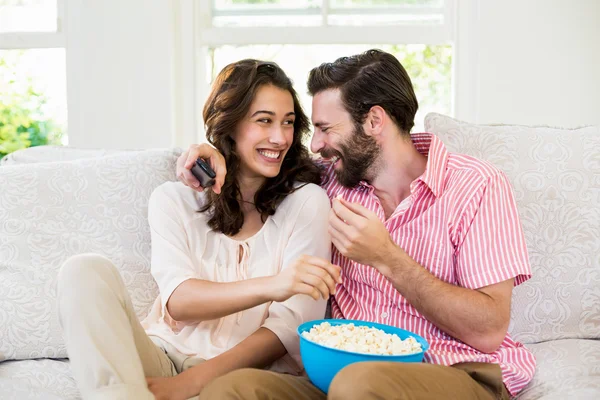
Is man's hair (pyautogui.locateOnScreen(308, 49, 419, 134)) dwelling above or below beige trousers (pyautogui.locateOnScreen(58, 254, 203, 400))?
above

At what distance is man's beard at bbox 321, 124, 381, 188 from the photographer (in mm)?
1840

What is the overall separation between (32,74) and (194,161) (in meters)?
1.80

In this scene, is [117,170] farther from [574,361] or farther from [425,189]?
[574,361]

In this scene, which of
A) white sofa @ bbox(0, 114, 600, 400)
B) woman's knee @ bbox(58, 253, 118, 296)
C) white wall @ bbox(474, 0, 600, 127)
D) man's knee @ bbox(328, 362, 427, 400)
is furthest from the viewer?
white wall @ bbox(474, 0, 600, 127)

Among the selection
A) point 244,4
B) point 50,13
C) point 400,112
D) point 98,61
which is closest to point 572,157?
point 400,112

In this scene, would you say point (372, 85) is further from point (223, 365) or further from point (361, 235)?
point (223, 365)

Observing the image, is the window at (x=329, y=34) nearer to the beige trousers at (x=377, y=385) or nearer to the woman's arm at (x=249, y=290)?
the woman's arm at (x=249, y=290)

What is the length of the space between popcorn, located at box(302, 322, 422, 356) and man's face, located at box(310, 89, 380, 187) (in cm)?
51

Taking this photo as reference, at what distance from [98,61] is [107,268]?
1.64 metres

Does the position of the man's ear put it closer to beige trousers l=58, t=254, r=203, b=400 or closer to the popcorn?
the popcorn

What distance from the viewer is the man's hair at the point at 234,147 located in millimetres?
1822

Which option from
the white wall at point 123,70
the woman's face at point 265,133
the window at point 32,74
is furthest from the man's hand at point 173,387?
the window at point 32,74

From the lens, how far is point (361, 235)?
1.51 meters

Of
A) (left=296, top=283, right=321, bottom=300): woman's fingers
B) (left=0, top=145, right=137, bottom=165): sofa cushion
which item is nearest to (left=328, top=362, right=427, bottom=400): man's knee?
(left=296, top=283, right=321, bottom=300): woman's fingers
